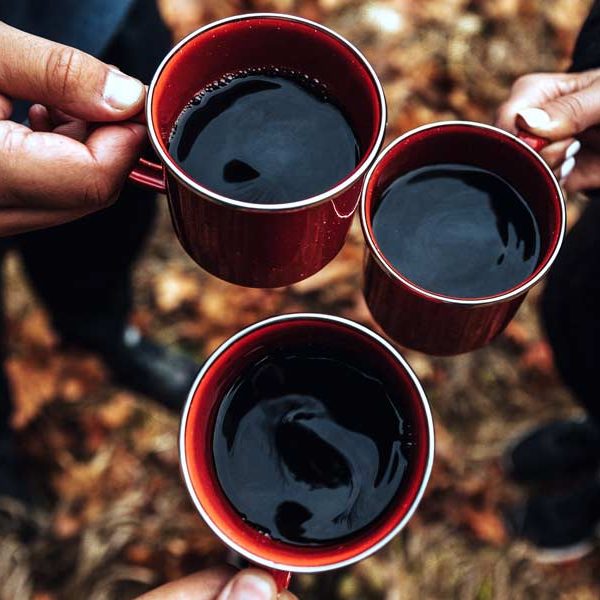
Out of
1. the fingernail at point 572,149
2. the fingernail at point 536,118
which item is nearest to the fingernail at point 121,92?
the fingernail at point 536,118

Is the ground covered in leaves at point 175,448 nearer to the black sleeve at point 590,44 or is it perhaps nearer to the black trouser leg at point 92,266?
the black trouser leg at point 92,266

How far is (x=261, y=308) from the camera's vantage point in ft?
9.52

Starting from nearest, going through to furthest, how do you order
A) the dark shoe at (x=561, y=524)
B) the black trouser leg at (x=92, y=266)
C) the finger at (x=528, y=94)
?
1. the finger at (x=528, y=94)
2. the black trouser leg at (x=92, y=266)
3. the dark shoe at (x=561, y=524)

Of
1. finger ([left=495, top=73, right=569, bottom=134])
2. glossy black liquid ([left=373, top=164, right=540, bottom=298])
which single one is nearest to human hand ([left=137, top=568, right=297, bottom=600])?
glossy black liquid ([left=373, top=164, right=540, bottom=298])

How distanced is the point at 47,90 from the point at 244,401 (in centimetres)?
65

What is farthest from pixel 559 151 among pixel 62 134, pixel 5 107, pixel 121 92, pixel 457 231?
pixel 5 107

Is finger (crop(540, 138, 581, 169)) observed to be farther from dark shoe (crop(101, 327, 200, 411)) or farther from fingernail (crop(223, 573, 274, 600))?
dark shoe (crop(101, 327, 200, 411))

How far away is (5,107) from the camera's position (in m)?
1.40

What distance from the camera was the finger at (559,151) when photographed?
1.55 metres

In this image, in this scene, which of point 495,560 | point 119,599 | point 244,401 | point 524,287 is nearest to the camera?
point 524,287

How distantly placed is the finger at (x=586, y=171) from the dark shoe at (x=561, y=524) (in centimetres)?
143

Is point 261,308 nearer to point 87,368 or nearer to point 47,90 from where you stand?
point 87,368

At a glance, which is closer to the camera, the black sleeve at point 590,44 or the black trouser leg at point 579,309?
the black sleeve at point 590,44

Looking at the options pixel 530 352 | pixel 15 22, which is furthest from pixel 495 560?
pixel 15 22
